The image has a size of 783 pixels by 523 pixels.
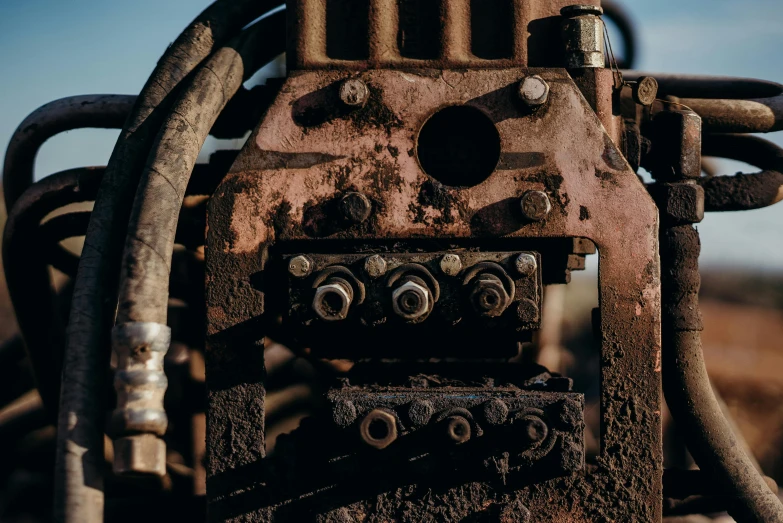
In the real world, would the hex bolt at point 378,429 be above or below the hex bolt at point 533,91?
below

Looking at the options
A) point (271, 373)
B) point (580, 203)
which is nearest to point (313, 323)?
point (580, 203)

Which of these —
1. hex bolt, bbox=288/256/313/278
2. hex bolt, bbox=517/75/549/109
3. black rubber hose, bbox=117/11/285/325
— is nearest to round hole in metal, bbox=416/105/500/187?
hex bolt, bbox=517/75/549/109

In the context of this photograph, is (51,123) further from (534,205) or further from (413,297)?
(534,205)

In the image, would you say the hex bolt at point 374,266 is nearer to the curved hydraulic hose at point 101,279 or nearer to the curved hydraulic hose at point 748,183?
the curved hydraulic hose at point 101,279

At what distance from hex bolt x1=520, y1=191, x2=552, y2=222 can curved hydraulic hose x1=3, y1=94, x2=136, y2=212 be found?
48.1 inches

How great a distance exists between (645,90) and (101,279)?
1403 mm

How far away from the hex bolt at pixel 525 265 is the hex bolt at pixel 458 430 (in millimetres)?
350

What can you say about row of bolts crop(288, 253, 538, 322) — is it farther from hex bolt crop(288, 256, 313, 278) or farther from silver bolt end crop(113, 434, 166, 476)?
silver bolt end crop(113, 434, 166, 476)

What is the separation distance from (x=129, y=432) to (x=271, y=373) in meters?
1.67

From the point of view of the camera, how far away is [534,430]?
5.42ft

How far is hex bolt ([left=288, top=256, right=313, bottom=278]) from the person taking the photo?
1789 mm

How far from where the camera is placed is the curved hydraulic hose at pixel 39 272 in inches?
90.4

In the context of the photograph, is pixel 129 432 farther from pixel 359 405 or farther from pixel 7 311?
pixel 7 311

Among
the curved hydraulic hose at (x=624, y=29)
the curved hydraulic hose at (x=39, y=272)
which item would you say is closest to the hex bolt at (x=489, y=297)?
the curved hydraulic hose at (x=39, y=272)
